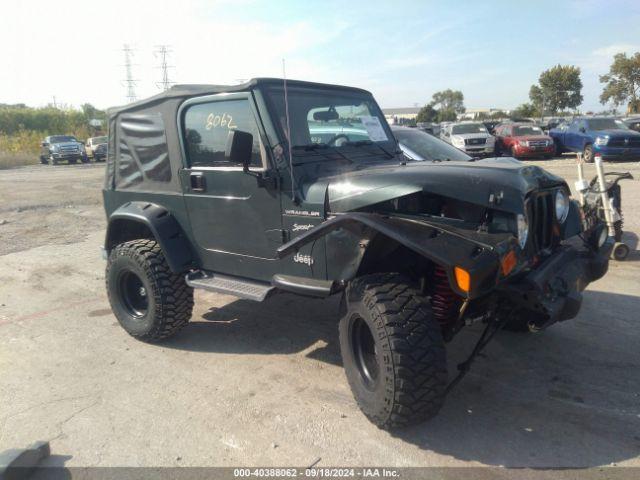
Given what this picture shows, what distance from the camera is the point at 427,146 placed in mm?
7594

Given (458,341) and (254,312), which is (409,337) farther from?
(254,312)

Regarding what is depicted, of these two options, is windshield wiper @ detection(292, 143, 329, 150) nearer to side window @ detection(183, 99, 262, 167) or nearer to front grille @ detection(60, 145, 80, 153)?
side window @ detection(183, 99, 262, 167)

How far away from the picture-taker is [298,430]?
294 centimetres

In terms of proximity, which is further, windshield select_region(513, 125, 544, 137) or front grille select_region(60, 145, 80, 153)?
front grille select_region(60, 145, 80, 153)

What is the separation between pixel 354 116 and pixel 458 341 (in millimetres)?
2034

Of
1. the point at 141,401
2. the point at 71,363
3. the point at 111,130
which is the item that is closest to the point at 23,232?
the point at 111,130

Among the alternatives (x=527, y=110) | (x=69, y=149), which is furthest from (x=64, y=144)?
(x=527, y=110)

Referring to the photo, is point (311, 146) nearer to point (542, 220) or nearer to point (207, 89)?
point (207, 89)

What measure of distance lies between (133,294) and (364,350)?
241cm

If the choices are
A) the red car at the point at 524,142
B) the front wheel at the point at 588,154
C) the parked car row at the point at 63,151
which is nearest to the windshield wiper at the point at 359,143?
the front wheel at the point at 588,154

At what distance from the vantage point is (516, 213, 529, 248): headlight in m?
2.70

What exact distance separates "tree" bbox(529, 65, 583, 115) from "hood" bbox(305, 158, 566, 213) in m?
46.6

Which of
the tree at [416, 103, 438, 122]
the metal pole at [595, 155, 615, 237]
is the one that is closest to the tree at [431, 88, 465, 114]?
the tree at [416, 103, 438, 122]

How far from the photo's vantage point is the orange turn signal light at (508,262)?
95.8 inches
